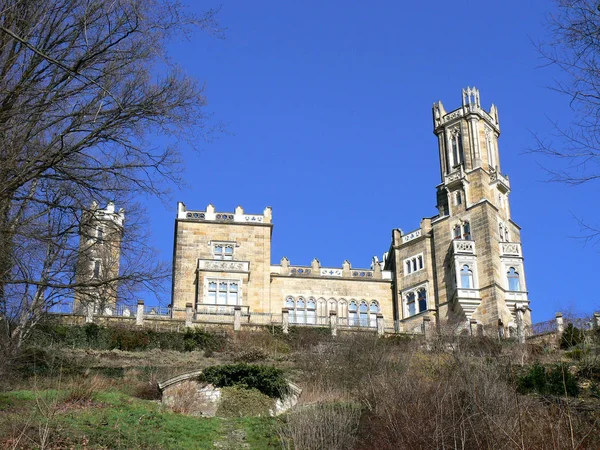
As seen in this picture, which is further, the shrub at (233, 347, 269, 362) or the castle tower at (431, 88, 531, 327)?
the castle tower at (431, 88, 531, 327)

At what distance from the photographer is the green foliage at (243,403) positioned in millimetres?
24609

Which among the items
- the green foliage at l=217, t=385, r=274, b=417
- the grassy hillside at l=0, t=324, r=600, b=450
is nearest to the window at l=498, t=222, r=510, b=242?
the grassy hillside at l=0, t=324, r=600, b=450

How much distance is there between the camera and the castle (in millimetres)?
45906

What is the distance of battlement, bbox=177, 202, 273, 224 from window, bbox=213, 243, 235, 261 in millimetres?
1439

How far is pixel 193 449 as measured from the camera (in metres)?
18.5

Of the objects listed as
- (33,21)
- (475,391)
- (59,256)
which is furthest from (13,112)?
(475,391)

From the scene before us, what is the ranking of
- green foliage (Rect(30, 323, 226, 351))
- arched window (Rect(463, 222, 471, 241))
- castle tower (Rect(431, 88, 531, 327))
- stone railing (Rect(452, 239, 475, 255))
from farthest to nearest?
arched window (Rect(463, 222, 471, 241))
stone railing (Rect(452, 239, 475, 255))
castle tower (Rect(431, 88, 531, 327))
green foliage (Rect(30, 323, 226, 351))

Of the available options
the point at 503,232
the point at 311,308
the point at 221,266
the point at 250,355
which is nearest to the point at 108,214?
the point at 250,355

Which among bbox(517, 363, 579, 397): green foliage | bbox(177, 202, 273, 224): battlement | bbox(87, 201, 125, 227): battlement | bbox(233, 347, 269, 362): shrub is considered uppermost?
Result: bbox(177, 202, 273, 224): battlement

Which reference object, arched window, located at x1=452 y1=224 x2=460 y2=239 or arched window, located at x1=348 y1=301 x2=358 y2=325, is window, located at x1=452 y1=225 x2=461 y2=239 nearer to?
arched window, located at x1=452 y1=224 x2=460 y2=239

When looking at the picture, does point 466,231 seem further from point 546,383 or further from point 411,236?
point 546,383

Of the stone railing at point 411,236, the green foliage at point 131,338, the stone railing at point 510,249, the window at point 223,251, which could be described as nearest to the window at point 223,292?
the window at point 223,251

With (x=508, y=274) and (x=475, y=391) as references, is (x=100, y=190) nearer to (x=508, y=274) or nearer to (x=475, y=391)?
(x=475, y=391)

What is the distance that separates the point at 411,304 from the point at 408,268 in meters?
2.16
